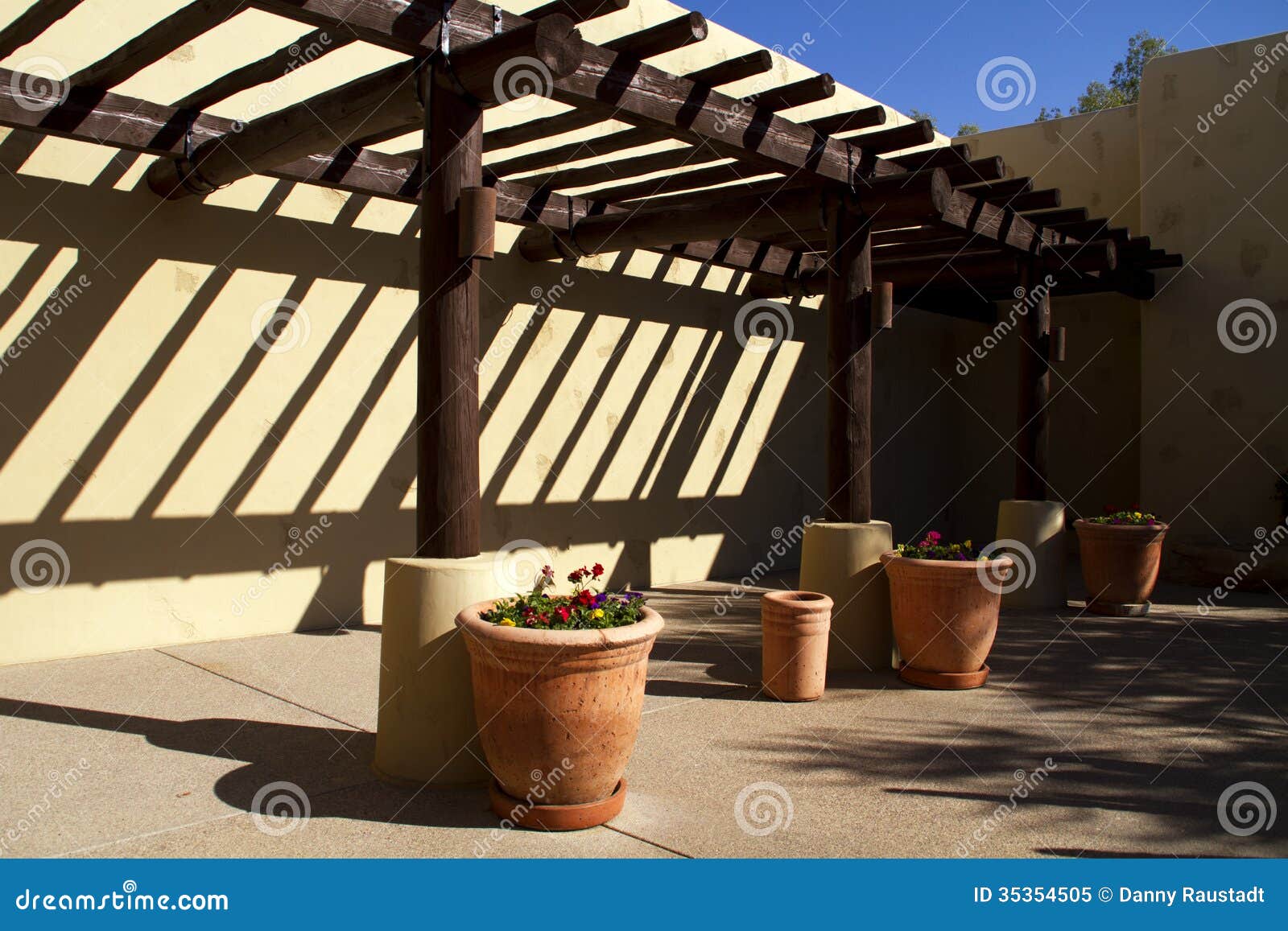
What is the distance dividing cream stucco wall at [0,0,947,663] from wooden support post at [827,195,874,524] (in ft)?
9.87

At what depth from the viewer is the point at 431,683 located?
4395mm

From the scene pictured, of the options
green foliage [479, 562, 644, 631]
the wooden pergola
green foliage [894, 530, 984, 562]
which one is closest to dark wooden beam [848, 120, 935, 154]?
the wooden pergola

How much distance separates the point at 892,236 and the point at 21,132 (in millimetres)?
7400

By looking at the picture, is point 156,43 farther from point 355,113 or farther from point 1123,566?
point 1123,566

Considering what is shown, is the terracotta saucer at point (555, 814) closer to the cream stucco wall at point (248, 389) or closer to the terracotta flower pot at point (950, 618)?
the terracotta flower pot at point (950, 618)

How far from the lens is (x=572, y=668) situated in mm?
3945

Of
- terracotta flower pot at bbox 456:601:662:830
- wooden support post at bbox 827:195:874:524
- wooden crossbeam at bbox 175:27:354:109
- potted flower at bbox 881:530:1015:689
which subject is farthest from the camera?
wooden support post at bbox 827:195:874:524

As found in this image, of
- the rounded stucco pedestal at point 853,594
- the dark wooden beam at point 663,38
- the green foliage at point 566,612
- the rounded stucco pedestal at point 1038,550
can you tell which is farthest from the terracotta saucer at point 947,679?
the dark wooden beam at point 663,38

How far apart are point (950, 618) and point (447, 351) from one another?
3619 mm

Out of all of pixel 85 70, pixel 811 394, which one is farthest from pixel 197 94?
pixel 811 394

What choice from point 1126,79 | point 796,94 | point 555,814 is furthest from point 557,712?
point 1126,79

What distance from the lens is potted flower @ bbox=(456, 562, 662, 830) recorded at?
395 cm

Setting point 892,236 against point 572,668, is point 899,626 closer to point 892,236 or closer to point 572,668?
point 572,668

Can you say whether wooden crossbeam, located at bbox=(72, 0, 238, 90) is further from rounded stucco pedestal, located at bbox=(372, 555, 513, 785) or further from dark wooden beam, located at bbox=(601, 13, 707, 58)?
rounded stucco pedestal, located at bbox=(372, 555, 513, 785)
